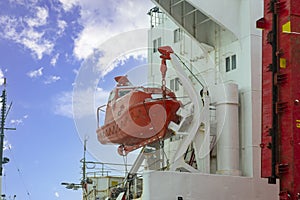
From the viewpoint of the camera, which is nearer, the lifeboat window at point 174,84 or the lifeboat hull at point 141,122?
the lifeboat hull at point 141,122

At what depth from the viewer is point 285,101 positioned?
13.0m

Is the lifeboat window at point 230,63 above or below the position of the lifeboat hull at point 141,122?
above

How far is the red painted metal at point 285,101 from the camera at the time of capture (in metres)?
12.5

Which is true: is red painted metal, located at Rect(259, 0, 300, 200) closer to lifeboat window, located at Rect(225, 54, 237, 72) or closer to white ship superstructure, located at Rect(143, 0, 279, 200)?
white ship superstructure, located at Rect(143, 0, 279, 200)

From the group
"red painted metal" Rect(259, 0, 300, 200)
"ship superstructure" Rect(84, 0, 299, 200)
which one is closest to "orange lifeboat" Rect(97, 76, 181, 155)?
"ship superstructure" Rect(84, 0, 299, 200)

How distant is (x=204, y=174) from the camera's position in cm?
1645

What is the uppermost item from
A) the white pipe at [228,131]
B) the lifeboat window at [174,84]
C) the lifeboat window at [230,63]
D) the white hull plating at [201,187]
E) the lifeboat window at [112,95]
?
the lifeboat window at [230,63]


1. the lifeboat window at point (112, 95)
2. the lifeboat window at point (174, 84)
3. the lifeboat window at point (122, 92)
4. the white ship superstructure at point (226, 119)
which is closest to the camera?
the white ship superstructure at point (226, 119)

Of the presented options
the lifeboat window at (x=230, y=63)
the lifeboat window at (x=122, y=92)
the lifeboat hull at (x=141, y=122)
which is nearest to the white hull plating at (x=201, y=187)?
the lifeboat hull at (x=141, y=122)

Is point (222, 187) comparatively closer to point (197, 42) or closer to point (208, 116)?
point (208, 116)

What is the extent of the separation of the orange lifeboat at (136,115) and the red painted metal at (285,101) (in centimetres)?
407

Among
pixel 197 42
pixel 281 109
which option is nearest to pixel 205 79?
pixel 197 42

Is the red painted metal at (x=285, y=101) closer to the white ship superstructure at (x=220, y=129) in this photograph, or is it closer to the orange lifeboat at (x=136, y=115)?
the white ship superstructure at (x=220, y=129)

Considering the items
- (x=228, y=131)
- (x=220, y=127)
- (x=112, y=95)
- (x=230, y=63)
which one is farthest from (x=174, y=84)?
(x=228, y=131)
